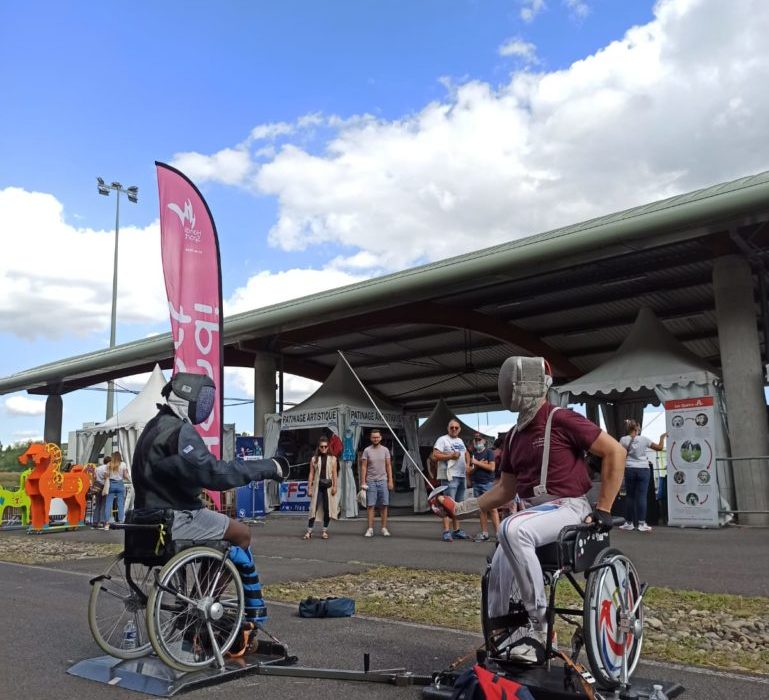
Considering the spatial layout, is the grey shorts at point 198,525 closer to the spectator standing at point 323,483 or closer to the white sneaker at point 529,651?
the white sneaker at point 529,651

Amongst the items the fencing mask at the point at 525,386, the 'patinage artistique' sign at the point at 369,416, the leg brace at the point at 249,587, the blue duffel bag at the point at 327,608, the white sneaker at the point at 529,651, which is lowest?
the blue duffel bag at the point at 327,608

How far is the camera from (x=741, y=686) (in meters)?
4.09

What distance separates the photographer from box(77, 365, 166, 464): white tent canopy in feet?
Answer: 63.8

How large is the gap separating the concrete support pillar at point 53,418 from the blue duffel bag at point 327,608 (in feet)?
105

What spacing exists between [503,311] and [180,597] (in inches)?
767

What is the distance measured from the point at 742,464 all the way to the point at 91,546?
1138 cm

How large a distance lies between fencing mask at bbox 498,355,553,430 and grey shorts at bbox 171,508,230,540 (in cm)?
185

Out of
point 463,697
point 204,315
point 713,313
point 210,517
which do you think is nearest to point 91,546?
point 204,315

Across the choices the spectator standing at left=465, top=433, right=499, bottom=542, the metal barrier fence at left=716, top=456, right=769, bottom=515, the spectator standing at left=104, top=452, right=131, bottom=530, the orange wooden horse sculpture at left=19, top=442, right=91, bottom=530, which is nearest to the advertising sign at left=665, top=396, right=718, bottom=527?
the metal barrier fence at left=716, top=456, right=769, bottom=515

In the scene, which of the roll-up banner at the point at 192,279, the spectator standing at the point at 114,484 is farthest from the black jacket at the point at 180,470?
the spectator standing at the point at 114,484

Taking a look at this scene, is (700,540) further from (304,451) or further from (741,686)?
(304,451)

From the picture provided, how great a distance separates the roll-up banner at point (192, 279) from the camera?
801 cm

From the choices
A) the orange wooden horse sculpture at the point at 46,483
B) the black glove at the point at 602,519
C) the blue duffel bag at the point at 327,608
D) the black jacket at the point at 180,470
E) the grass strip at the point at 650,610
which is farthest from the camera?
the orange wooden horse sculpture at the point at 46,483

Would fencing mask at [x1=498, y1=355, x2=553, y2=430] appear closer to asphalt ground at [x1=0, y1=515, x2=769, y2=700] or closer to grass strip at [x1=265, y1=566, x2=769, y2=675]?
asphalt ground at [x1=0, y1=515, x2=769, y2=700]
